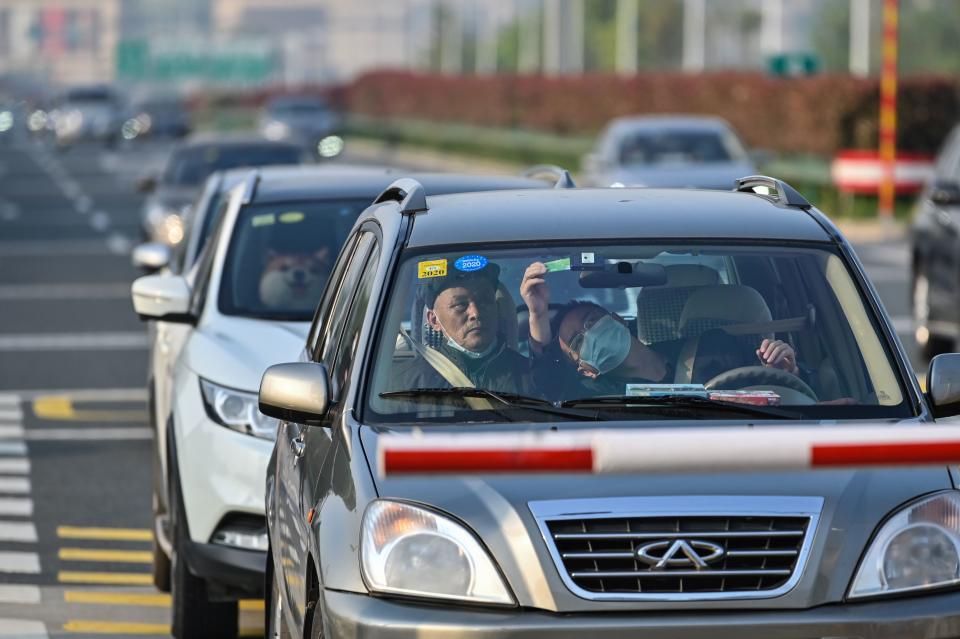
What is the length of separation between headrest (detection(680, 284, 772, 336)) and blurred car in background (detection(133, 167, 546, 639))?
7.74ft

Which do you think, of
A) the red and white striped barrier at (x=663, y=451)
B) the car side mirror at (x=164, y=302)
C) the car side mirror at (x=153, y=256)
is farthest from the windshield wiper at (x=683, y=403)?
the car side mirror at (x=153, y=256)

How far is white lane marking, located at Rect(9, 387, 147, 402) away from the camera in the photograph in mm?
15164

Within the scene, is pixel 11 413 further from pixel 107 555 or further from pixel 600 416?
pixel 600 416

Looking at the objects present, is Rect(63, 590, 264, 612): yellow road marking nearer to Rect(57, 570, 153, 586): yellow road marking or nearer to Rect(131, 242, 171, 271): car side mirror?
Rect(57, 570, 153, 586): yellow road marking

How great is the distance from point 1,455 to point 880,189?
2130 cm

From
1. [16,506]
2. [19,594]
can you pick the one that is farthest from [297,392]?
[16,506]

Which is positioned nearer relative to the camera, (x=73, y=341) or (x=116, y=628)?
(x=116, y=628)

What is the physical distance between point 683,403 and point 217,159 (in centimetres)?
1677

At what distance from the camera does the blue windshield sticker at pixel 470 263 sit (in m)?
5.71

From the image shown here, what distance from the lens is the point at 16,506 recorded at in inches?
432

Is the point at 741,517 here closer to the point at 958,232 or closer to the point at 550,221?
the point at 550,221

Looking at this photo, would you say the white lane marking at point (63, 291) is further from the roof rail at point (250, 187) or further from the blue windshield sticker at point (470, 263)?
the blue windshield sticker at point (470, 263)

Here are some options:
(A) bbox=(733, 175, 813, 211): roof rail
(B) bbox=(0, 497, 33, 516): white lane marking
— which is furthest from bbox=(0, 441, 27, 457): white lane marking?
(A) bbox=(733, 175, 813, 211): roof rail

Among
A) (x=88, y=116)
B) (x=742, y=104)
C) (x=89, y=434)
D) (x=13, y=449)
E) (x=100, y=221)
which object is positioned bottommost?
(x=88, y=116)
